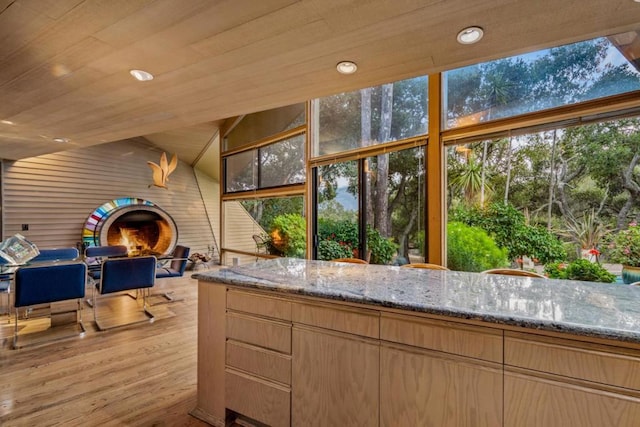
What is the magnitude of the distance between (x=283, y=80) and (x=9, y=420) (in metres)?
2.95

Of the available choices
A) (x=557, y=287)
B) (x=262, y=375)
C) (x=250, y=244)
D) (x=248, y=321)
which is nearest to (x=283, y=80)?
(x=248, y=321)

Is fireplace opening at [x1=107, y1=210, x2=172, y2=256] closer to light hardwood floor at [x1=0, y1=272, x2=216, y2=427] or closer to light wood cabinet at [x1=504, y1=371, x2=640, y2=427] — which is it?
light hardwood floor at [x1=0, y1=272, x2=216, y2=427]

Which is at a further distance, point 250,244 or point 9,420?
point 250,244

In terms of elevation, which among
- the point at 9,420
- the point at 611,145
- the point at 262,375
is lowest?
the point at 9,420

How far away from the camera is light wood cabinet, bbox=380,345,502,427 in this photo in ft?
3.98

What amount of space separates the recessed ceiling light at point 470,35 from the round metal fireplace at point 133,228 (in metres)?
7.46

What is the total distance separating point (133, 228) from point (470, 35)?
812 centimetres

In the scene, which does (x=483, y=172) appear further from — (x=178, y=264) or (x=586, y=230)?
(x=178, y=264)

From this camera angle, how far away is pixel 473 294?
1505 millimetres

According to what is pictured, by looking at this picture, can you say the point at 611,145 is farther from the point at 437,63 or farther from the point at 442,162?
the point at 437,63

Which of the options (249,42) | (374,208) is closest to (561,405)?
(249,42)

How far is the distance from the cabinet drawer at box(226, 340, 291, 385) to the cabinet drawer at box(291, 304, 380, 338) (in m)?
0.28

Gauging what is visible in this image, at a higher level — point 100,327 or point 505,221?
point 505,221

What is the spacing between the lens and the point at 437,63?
1.90 meters
